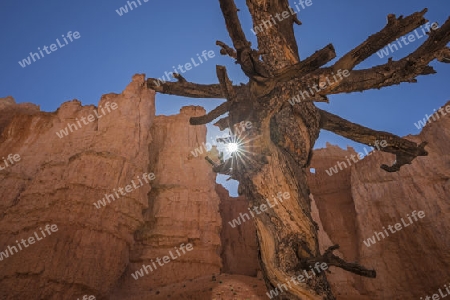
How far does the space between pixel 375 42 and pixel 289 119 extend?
54.6 inches

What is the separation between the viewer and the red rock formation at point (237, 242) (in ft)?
88.2

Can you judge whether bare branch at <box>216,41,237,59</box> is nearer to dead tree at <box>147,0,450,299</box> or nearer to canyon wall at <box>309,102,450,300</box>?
dead tree at <box>147,0,450,299</box>

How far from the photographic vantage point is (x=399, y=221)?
23891mm

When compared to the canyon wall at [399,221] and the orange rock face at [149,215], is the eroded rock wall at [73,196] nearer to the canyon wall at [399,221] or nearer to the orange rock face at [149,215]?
the orange rock face at [149,215]

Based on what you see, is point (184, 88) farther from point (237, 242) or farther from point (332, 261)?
point (237, 242)

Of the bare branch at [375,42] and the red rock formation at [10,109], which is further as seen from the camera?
the red rock formation at [10,109]

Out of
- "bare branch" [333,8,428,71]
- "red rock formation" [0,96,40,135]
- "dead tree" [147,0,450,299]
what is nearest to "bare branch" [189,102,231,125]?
"dead tree" [147,0,450,299]

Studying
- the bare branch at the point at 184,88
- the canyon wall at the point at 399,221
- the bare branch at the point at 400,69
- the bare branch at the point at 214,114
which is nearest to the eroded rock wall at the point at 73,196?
the bare branch at the point at 214,114

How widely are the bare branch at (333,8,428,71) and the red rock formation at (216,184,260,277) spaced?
922 inches

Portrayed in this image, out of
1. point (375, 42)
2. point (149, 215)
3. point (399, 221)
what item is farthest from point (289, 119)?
point (399, 221)

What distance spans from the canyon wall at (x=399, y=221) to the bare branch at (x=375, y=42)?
68.4ft

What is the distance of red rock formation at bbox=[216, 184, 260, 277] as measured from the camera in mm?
26891

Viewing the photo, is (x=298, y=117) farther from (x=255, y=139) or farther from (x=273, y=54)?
(x=273, y=54)

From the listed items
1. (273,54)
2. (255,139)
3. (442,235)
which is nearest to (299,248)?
(255,139)
